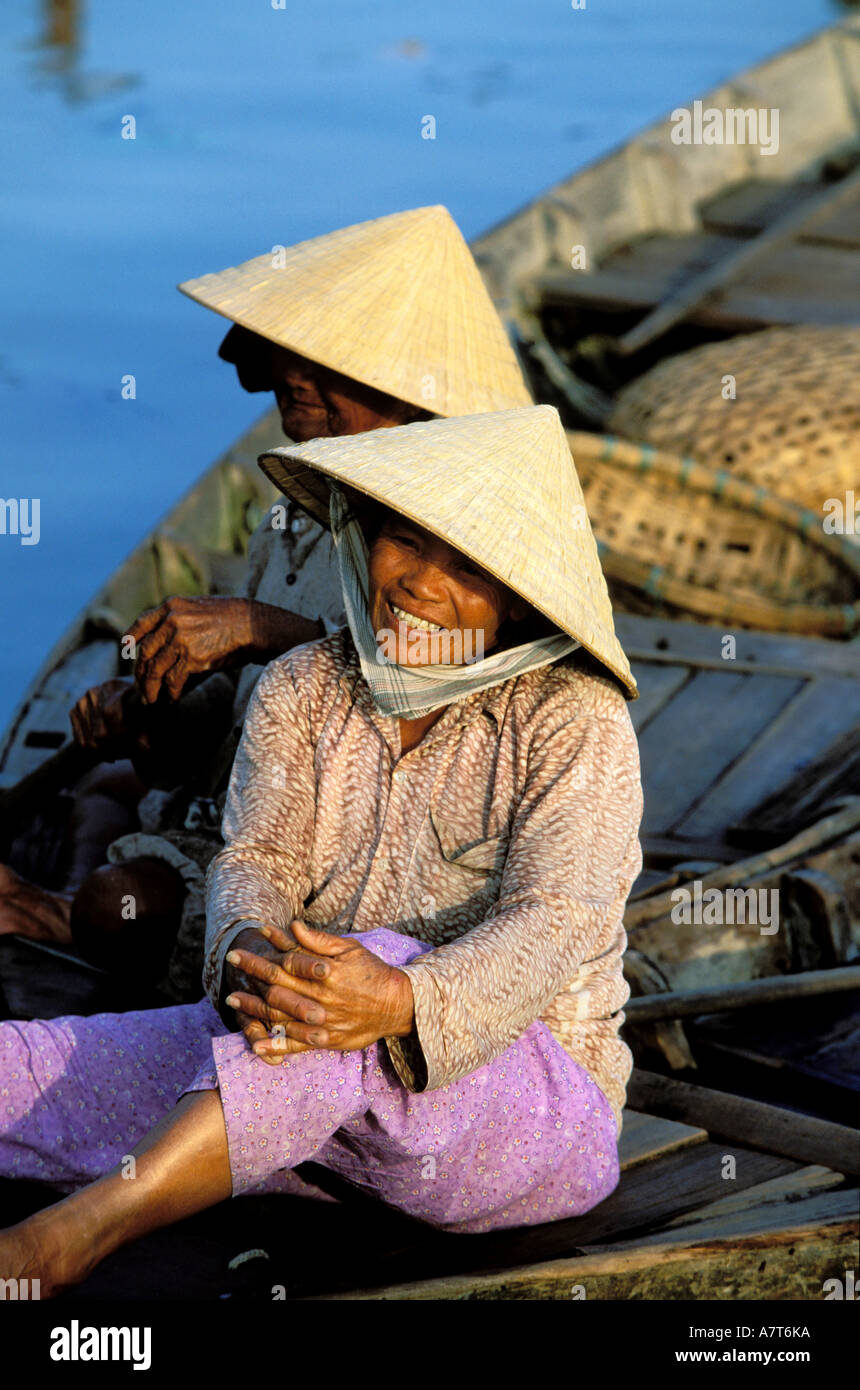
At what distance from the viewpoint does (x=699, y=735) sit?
304cm

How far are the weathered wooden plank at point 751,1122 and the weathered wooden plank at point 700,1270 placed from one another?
0.09 metres

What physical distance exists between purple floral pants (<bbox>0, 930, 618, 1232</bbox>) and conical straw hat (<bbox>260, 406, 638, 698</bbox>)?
34cm

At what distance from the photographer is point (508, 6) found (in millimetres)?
14688

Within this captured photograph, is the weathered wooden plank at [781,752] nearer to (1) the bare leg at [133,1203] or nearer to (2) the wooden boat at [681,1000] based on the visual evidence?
(2) the wooden boat at [681,1000]

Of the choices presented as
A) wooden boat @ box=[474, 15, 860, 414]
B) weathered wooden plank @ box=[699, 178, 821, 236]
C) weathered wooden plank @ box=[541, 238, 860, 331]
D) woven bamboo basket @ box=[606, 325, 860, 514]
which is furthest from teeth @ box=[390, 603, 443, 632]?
weathered wooden plank @ box=[699, 178, 821, 236]

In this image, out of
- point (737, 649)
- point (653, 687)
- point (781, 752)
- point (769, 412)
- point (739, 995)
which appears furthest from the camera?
point (769, 412)

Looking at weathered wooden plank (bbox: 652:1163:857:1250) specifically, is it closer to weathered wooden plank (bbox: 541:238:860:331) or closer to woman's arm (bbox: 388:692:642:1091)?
woman's arm (bbox: 388:692:642:1091)

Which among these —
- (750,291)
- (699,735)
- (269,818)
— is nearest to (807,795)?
(699,735)

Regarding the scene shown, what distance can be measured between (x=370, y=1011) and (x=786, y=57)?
17.4 feet

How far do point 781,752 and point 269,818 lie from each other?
4.53 feet

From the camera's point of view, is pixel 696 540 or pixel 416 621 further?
pixel 696 540

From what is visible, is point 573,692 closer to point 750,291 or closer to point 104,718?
point 104,718

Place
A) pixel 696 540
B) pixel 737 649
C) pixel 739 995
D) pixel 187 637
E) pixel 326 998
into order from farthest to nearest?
pixel 696 540 → pixel 737 649 → pixel 739 995 → pixel 187 637 → pixel 326 998

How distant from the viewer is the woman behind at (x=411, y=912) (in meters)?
1.51
